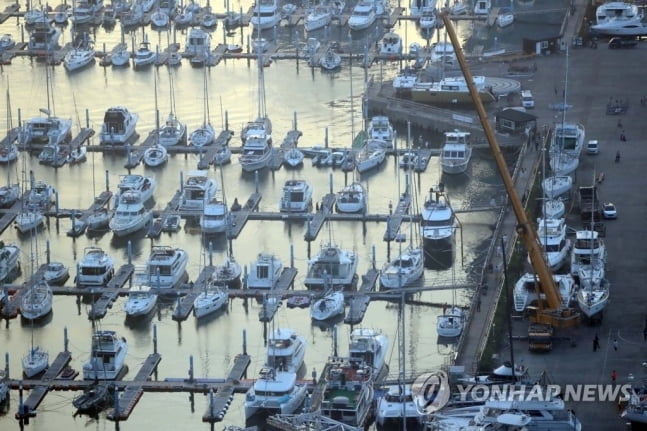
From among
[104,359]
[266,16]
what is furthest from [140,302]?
[266,16]

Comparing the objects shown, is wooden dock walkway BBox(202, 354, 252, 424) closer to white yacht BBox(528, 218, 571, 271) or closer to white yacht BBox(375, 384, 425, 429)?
white yacht BBox(375, 384, 425, 429)

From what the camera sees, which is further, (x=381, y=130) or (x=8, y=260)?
(x=381, y=130)

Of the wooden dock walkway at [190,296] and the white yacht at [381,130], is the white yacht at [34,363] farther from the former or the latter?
the white yacht at [381,130]

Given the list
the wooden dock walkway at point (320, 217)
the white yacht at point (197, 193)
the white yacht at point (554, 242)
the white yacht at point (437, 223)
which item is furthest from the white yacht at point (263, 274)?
the white yacht at point (554, 242)

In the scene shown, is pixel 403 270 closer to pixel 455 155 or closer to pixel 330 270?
pixel 330 270

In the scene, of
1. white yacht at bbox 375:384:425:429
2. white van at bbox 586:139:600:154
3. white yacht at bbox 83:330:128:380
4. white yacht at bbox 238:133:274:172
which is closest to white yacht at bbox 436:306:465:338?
white yacht at bbox 375:384:425:429

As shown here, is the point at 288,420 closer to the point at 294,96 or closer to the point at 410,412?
the point at 410,412
